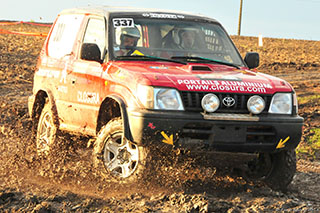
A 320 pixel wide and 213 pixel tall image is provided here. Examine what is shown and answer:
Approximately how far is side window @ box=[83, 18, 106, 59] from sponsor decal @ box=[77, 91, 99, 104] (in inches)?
18.4

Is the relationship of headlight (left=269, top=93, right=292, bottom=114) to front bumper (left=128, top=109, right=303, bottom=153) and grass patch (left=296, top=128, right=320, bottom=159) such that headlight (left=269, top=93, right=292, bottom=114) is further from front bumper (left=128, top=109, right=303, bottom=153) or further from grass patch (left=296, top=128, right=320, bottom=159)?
grass patch (left=296, top=128, right=320, bottom=159)

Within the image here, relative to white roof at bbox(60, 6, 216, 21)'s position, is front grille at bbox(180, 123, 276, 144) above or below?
below

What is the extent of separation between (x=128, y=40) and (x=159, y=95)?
1.32 meters

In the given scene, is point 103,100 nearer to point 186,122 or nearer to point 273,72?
point 186,122

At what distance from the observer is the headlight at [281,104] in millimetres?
5875

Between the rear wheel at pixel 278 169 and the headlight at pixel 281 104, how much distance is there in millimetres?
585

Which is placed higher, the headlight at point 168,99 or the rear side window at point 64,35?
the rear side window at point 64,35

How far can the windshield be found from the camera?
6.61 metres

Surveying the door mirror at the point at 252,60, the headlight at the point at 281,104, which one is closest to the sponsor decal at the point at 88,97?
the headlight at the point at 281,104

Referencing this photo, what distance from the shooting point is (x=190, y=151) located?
5574 mm

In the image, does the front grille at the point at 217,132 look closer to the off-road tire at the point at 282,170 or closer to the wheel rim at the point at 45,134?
the off-road tire at the point at 282,170

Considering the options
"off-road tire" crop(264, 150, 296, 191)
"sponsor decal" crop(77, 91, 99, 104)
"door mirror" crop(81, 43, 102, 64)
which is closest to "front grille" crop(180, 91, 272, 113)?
"off-road tire" crop(264, 150, 296, 191)

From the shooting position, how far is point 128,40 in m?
6.63

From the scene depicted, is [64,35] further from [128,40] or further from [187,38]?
[187,38]
